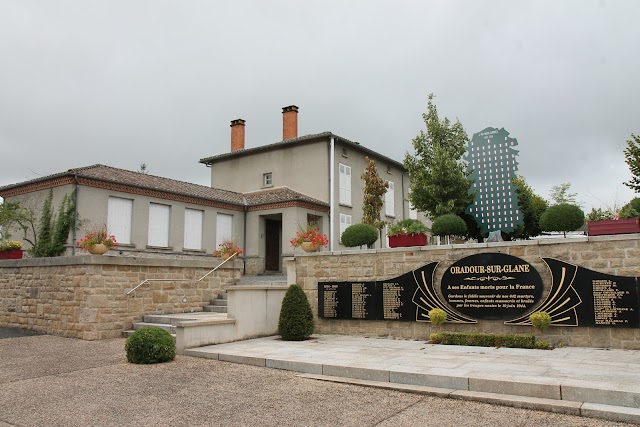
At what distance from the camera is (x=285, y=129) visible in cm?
2477

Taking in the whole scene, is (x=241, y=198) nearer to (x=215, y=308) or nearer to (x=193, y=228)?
(x=193, y=228)

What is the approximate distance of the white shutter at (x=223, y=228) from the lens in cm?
2128

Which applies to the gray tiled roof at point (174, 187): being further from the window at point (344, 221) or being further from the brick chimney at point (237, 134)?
the brick chimney at point (237, 134)

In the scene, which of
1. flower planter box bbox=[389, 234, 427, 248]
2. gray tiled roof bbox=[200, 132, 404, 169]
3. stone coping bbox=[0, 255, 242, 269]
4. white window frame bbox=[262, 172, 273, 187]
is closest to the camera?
flower planter box bbox=[389, 234, 427, 248]

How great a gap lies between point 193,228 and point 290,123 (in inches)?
308

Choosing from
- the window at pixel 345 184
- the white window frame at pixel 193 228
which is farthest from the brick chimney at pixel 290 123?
the white window frame at pixel 193 228

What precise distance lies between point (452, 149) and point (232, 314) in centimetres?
930

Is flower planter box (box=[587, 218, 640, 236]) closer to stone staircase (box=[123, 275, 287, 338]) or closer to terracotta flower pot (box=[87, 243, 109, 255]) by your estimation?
stone staircase (box=[123, 275, 287, 338])

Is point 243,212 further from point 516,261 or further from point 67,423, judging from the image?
point 67,423

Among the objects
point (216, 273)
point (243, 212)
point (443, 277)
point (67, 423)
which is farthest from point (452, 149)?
point (67, 423)

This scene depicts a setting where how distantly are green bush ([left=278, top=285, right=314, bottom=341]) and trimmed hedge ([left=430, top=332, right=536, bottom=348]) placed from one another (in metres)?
2.66

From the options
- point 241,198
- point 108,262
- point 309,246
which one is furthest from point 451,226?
point 241,198

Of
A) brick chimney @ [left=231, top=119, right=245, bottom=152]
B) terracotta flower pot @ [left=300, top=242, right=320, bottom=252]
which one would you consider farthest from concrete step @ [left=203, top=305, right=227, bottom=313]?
brick chimney @ [left=231, top=119, right=245, bottom=152]

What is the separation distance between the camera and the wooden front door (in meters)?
22.6
